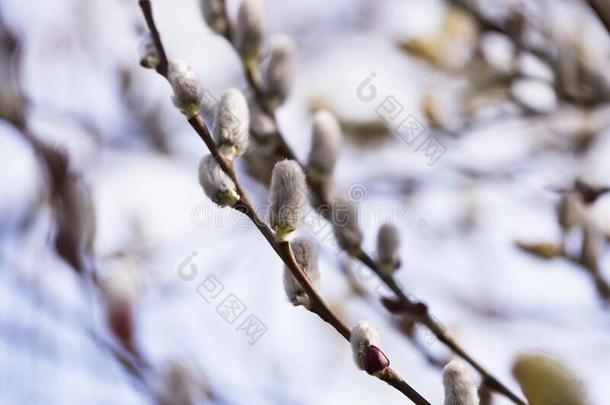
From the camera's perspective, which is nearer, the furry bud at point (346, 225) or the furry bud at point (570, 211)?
the furry bud at point (346, 225)

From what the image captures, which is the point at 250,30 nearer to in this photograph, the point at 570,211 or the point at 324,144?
the point at 324,144

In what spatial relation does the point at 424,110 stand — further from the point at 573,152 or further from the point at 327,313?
the point at 327,313

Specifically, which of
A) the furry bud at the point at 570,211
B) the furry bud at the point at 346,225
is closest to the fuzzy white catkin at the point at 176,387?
the furry bud at the point at 346,225

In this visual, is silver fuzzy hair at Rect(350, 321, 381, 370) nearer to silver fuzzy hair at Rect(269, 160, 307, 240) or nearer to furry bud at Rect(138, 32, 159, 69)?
silver fuzzy hair at Rect(269, 160, 307, 240)

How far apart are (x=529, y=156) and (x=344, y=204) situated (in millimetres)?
1070

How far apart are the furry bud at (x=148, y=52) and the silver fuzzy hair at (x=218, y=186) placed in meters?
0.11

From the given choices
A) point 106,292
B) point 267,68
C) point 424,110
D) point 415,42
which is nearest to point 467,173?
point 424,110

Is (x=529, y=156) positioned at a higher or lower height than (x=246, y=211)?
lower

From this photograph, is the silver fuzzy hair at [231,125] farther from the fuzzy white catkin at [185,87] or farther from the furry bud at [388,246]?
the furry bud at [388,246]

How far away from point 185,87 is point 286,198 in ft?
0.43

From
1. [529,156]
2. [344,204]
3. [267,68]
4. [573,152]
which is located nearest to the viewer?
[344,204]

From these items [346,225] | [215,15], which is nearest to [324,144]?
[346,225]

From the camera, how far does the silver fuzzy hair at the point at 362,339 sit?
0.62m

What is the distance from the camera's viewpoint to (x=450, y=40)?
1.56 m
